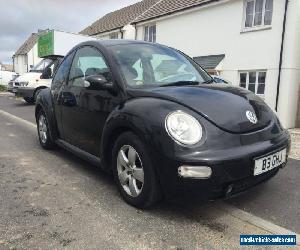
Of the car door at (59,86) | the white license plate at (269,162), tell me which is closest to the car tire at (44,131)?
the car door at (59,86)

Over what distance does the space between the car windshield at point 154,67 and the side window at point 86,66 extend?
0.20 metres

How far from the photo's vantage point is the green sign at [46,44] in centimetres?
1588

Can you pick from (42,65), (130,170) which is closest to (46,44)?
(42,65)

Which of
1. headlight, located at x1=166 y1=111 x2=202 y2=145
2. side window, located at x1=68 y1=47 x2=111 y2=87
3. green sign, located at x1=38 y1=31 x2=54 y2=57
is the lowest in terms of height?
headlight, located at x1=166 y1=111 x2=202 y2=145

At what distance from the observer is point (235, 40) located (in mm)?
13680

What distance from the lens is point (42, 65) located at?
47.4 ft

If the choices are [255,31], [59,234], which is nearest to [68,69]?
[59,234]

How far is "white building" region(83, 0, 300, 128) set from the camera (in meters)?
11.9

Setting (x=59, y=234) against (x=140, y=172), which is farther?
(x=140, y=172)

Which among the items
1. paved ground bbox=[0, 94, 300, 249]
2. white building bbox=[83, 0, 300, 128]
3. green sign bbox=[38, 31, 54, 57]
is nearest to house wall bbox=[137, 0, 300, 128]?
white building bbox=[83, 0, 300, 128]

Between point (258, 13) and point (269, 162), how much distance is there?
11.3 metres

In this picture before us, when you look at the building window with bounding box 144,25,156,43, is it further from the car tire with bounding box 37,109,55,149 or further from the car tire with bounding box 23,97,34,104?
the car tire with bounding box 37,109,55,149

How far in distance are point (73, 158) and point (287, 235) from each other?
130 inches

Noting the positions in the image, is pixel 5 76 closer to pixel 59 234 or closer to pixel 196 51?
pixel 196 51
